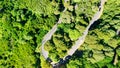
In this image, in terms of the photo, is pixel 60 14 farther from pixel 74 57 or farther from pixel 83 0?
pixel 74 57

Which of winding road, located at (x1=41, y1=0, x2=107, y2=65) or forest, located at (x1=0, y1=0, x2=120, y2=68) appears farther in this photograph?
winding road, located at (x1=41, y1=0, x2=107, y2=65)

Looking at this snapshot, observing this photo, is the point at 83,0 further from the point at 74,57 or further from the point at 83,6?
the point at 74,57

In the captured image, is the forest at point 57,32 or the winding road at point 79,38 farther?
the winding road at point 79,38

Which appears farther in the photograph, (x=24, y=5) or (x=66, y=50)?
(x=24, y=5)

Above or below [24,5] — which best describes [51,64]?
below

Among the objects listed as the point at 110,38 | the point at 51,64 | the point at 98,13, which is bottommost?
the point at 51,64

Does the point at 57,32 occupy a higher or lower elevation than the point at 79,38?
higher

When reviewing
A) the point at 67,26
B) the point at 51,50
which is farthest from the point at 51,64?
the point at 67,26

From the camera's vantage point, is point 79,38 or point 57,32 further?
point 57,32
